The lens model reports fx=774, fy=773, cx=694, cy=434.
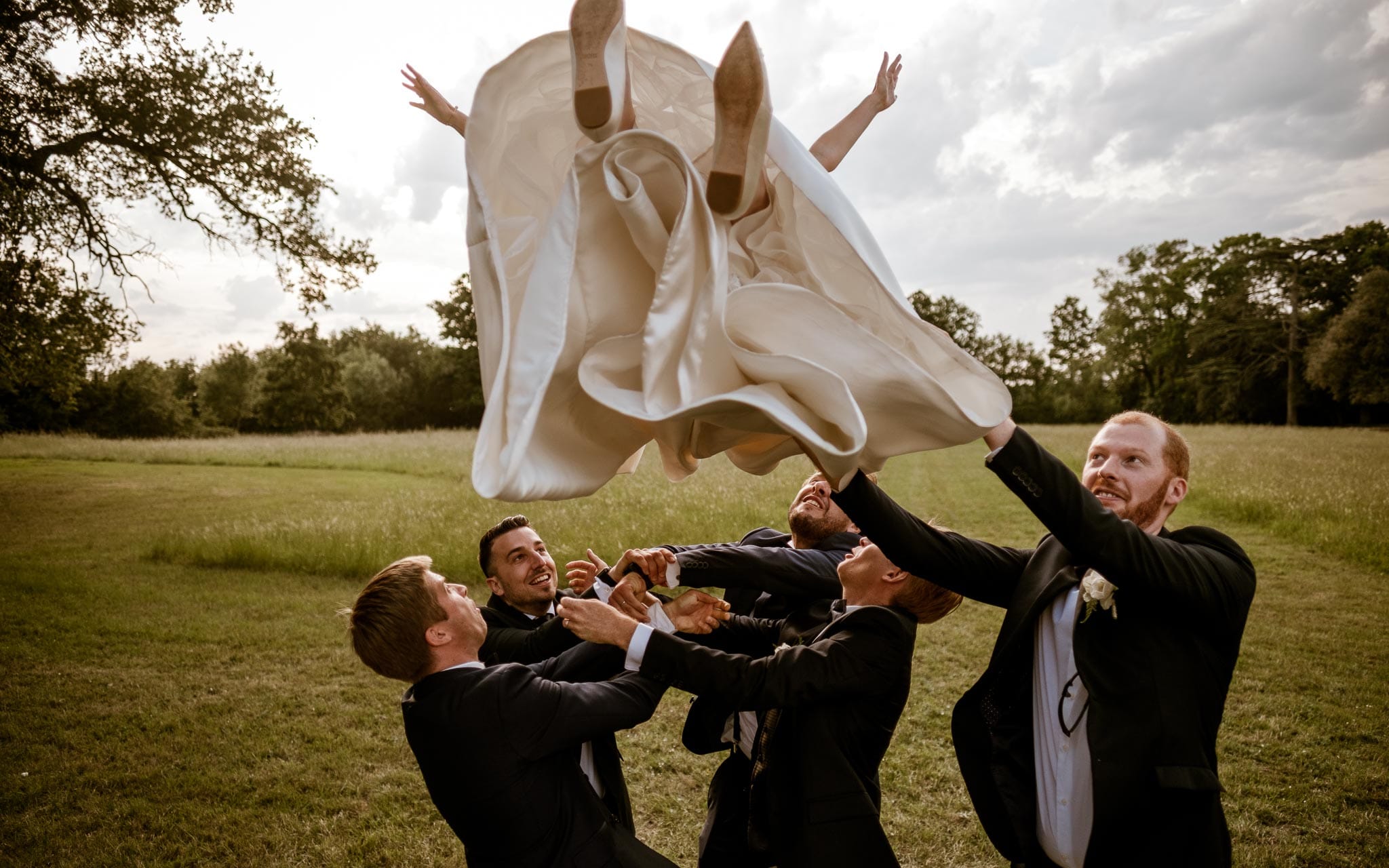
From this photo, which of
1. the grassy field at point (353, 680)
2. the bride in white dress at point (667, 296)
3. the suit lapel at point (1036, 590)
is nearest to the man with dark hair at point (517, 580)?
the bride in white dress at point (667, 296)

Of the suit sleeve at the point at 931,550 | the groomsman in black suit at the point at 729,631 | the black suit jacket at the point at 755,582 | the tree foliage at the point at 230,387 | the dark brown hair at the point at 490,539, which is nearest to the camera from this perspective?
the suit sleeve at the point at 931,550

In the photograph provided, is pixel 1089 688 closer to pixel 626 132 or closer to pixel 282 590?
pixel 626 132

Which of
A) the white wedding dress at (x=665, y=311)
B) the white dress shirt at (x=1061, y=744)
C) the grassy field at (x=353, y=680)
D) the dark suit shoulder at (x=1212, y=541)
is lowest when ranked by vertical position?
the grassy field at (x=353, y=680)

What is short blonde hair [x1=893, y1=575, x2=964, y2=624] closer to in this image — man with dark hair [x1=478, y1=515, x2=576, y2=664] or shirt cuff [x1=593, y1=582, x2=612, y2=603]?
shirt cuff [x1=593, y1=582, x2=612, y2=603]

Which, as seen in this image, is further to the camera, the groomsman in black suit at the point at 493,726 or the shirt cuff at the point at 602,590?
the shirt cuff at the point at 602,590

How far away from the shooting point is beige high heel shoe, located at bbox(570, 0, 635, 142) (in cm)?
205

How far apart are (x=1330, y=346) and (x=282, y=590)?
38.8 m

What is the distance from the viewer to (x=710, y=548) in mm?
3590

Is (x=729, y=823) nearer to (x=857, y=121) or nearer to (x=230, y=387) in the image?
(x=857, y=121)

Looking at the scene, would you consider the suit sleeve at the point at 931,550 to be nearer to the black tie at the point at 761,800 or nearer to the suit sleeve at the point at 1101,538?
the suit sleeve at the point at 1101,538

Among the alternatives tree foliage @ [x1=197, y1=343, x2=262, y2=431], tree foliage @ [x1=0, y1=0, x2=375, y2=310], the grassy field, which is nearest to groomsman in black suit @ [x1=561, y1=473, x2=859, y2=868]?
the grassy field

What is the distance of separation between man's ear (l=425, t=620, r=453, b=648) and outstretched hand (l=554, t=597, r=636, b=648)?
15.5 inches

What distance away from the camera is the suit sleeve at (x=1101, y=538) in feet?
7.34

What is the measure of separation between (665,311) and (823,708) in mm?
1609
